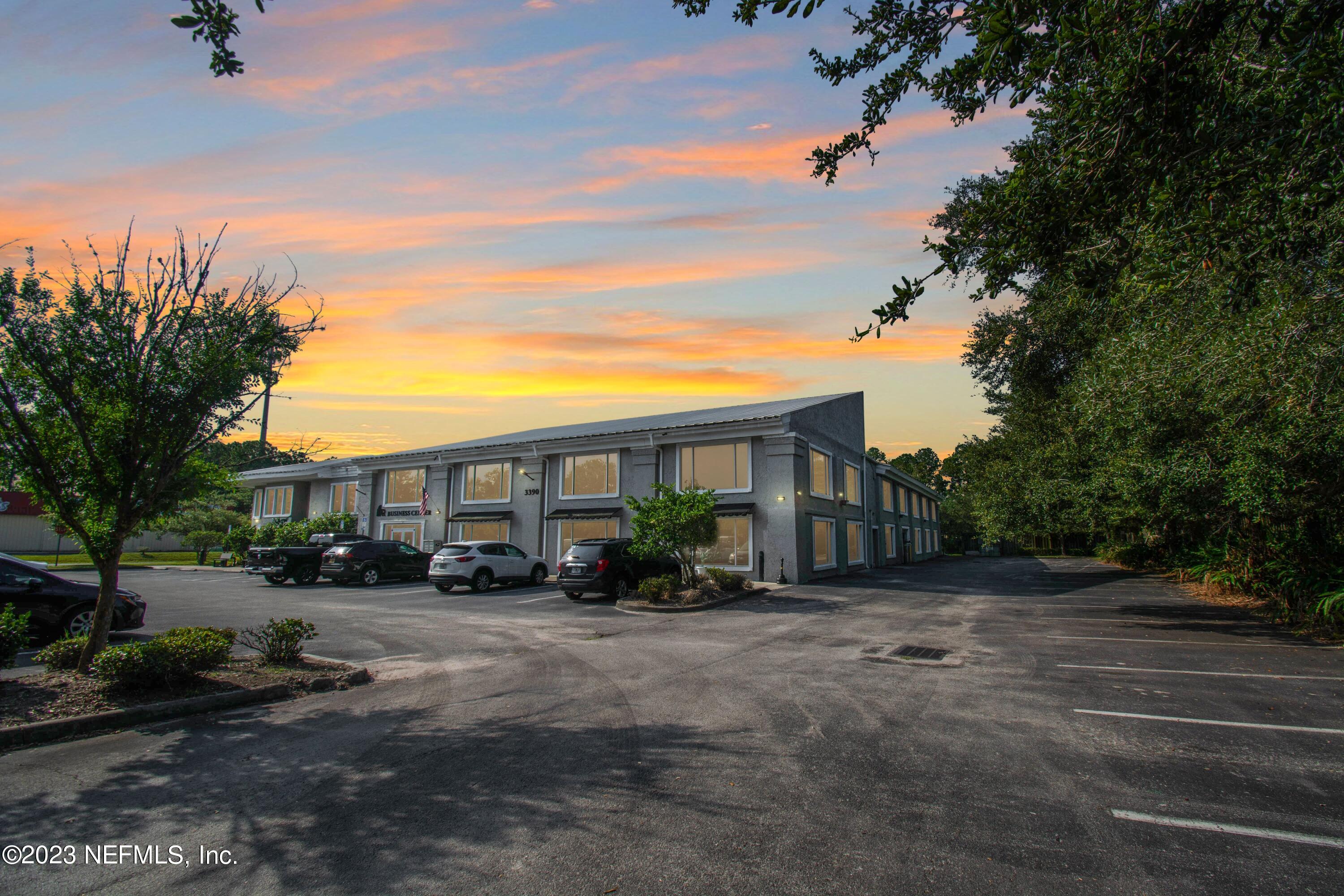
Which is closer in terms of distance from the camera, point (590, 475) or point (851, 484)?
point (590, 475)

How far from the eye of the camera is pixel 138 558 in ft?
132

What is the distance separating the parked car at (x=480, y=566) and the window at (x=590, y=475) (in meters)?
4.62

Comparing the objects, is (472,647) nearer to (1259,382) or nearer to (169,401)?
(169,401)

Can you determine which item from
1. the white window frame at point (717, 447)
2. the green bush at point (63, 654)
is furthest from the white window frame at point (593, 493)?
the green bush at point (63, 654)

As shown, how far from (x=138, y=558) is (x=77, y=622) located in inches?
1528

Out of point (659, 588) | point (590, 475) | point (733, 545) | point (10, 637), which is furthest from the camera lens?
point (590, 475)

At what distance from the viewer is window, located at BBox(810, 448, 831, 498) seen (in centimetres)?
2478

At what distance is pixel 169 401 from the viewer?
24.8 ft

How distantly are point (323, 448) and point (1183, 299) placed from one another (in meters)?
12.3

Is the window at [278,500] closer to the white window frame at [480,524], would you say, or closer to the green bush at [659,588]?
the white window frame at [480,524]

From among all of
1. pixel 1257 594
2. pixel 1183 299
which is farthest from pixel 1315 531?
pixel 1183 299

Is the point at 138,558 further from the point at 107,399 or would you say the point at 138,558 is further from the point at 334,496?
the point at 107,399

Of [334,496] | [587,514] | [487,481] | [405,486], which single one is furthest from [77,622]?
[334,496]

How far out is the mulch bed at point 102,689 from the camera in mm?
6070
